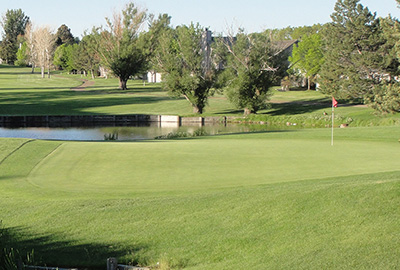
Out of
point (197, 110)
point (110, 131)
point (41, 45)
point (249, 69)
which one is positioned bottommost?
point (110, 131)

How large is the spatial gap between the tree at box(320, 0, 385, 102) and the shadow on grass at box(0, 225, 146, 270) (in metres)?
45.3

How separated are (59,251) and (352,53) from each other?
49388 millimetres

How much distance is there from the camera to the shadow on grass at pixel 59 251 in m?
7.75

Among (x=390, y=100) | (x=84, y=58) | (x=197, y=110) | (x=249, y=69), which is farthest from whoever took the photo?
(x=84, y=58)

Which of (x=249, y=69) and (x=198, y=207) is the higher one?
(x=249, y=69)

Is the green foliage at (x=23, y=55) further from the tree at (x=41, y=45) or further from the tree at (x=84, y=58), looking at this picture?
the tree at (x=84, y=58)

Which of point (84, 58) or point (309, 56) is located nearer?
point (309, 56)

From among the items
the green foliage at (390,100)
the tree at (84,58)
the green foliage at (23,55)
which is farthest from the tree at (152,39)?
the green foliage at (23,55)

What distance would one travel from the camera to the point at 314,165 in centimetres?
1466

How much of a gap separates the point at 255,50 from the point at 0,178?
39.9 m

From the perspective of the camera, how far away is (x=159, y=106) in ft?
199

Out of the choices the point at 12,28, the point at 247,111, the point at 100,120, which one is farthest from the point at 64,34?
the point at 247,111

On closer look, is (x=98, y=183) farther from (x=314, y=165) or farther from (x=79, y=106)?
(x=79, y=106)

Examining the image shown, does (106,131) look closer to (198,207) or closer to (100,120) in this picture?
(100,120)
